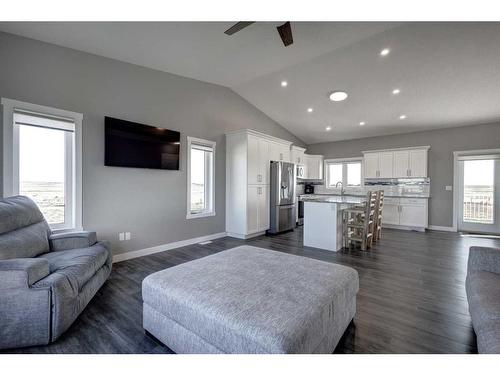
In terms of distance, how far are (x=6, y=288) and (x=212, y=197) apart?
3438 millimetres

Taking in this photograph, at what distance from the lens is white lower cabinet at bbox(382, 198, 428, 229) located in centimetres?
583

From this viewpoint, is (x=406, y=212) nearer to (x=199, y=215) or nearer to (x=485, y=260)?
(x=485, y=260)

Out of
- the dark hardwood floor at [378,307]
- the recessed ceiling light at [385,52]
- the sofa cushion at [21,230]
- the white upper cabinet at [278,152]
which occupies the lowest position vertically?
the dark hardwood floor at [378,307]

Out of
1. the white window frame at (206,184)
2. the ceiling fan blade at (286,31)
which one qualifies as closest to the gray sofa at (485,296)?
the ceiling fan blade at (286,31)

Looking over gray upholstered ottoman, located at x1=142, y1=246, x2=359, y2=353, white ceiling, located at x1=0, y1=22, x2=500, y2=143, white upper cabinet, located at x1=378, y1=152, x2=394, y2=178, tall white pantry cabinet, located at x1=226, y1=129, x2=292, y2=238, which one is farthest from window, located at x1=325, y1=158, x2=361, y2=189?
gray upholstered ottoman, located at x1=142, y1=246, x2=359, y2=353

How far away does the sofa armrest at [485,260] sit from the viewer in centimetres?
187

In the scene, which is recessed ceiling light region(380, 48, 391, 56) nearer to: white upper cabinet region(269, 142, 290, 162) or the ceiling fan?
the ceiling fan

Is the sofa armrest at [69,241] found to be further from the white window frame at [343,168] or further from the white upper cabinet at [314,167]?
the white window frame at [343,168]

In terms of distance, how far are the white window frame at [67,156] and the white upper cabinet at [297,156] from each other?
507 centimetres

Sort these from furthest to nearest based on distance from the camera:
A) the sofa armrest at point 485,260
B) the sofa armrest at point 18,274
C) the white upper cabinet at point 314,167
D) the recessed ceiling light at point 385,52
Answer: the white upper cabinet at point 314,167
the recessed ceiling light at point 385,52
the sofa armrest at point 485,260
the sofa armrest at point 18,274
